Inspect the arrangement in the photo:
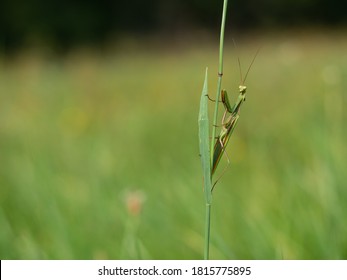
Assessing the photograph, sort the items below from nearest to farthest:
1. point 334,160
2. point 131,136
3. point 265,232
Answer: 1. point 265,232
2. point 334,160
3. point 131,136

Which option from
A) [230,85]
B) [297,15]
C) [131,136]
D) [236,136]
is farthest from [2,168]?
[297,15]

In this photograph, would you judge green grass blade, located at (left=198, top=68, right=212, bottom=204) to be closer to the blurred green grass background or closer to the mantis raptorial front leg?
the mantis raptorial front leg

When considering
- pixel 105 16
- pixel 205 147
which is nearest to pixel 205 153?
pixel 205 147

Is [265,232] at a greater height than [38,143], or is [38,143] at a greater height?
[265,232]

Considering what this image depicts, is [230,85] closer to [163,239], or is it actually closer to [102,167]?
[102,167]

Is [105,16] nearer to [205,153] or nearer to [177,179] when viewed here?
[177,179]

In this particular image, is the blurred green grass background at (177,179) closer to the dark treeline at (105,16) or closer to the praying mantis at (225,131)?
the praying mantis at (225,131)

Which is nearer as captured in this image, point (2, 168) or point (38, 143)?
point (2, 168)

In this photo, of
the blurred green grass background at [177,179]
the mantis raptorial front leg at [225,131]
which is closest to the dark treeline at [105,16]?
the blurred green grass background at [177,179]

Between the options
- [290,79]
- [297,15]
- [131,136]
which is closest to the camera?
[131,136]
